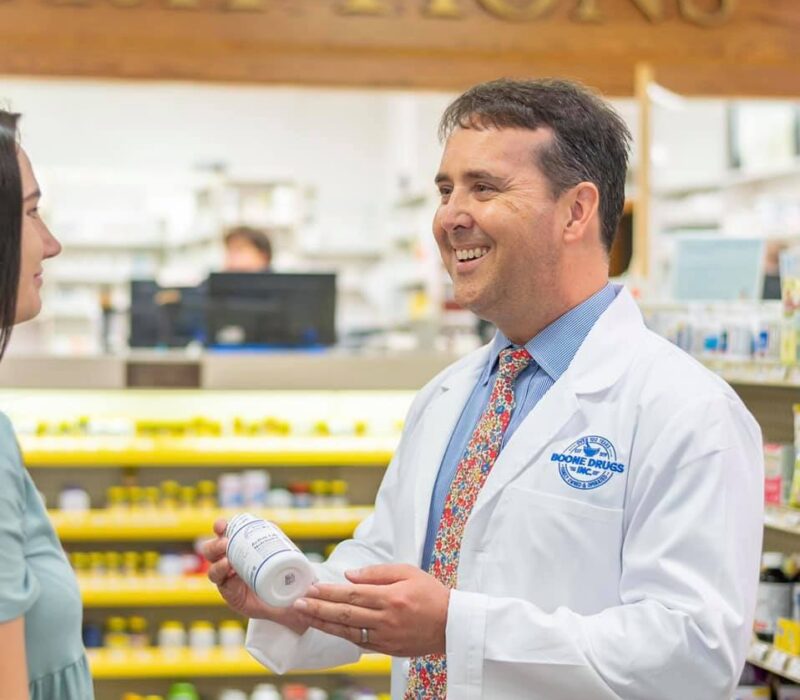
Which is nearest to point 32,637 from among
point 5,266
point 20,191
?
point 5,266

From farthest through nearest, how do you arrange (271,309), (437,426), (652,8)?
(652,8), (271,309), (437,426)

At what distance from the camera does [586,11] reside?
20.9 ft

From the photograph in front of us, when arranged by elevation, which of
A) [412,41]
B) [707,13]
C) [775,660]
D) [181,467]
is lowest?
[775,660]

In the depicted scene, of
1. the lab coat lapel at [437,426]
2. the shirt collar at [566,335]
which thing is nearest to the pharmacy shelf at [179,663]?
the lab coat lapel at [437,426]

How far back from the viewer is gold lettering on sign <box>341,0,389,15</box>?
6.27m

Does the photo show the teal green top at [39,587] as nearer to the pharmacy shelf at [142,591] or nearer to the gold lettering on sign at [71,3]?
the pharmacy shelf at [142,591]

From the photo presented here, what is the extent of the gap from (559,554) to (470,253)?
1.79ft

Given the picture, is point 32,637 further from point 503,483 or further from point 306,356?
point 306,356

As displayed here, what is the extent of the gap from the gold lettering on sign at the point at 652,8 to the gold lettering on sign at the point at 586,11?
22 centimetres

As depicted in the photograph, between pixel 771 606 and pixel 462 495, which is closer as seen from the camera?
pixel 462 495

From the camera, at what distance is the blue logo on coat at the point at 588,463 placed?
1.95 meters

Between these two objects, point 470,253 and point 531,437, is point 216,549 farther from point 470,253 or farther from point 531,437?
point 470,253

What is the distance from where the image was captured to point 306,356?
16.2 ft

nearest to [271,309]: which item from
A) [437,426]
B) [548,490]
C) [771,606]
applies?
[771,606]
